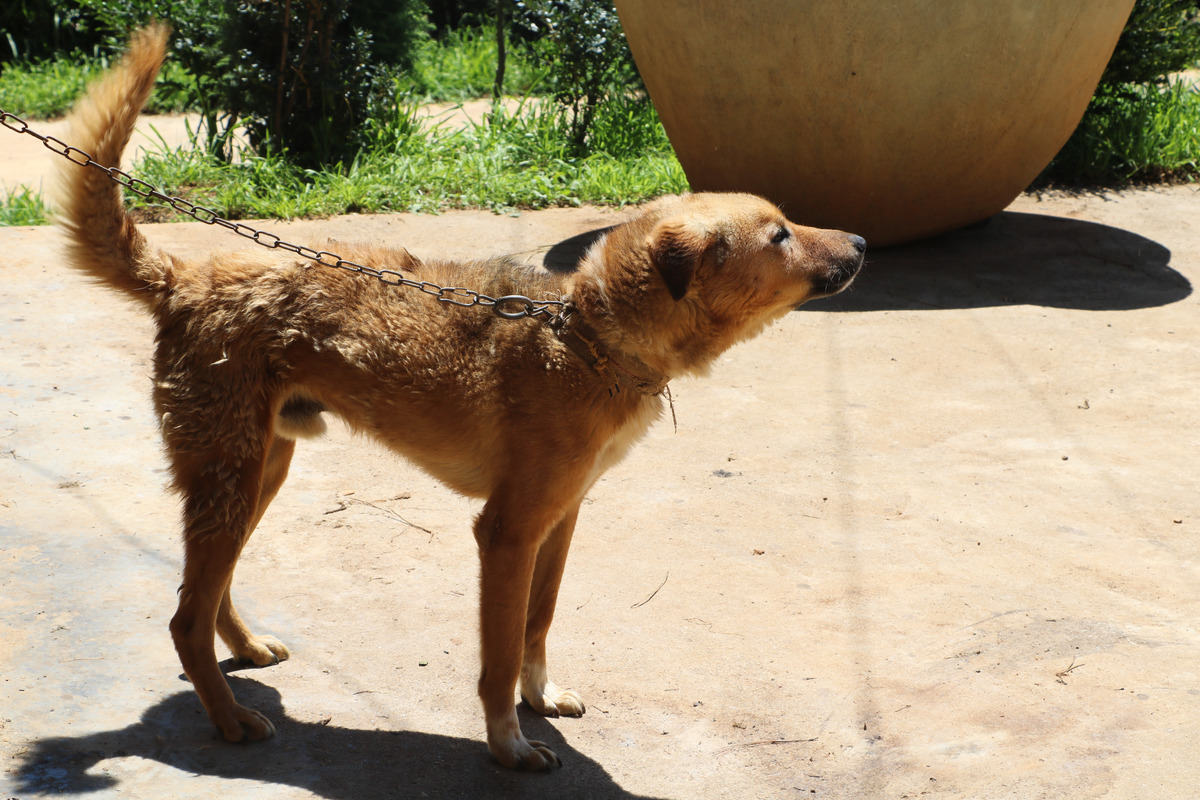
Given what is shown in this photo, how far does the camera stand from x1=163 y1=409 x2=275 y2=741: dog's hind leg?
3.09 meters

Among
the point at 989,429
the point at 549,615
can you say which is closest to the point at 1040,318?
the point at 989,429

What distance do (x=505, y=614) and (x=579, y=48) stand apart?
8.45 meters

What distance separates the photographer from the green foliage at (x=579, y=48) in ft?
34.3

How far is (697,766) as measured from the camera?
125 inches

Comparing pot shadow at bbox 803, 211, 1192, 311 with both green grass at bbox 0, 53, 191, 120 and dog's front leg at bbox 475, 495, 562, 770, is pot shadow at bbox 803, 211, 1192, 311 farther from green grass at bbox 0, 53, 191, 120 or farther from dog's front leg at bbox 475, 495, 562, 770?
green grass at bbox 0, 53, 191, 120

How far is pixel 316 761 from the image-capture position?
122 inches

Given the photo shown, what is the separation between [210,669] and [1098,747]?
267cm

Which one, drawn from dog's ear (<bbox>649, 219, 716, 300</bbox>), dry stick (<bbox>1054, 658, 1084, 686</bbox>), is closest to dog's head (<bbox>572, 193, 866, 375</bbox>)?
dog's ear (<bbox>649, 219, 716, 300</bbox>)

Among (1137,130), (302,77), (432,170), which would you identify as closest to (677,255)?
(432,170)

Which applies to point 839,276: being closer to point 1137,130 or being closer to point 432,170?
point 432,170

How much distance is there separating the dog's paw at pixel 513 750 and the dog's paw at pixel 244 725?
0.69m

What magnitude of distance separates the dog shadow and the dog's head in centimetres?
385

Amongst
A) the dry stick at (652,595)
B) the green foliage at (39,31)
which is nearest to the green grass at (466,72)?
the green foliage at (39,31)

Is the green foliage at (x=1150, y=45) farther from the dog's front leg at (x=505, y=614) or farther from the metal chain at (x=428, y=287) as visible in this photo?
the dog's front leg at (x=505, y=614)
